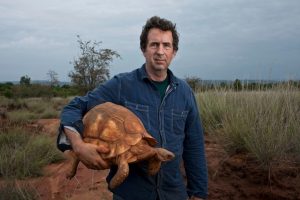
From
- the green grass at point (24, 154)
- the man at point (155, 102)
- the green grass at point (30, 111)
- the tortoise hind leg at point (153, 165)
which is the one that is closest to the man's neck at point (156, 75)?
the man at point (155, 102)

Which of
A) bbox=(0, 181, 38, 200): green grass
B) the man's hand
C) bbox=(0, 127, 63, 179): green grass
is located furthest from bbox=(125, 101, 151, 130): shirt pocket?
bbox=(0, 127, 63, 179): green grass

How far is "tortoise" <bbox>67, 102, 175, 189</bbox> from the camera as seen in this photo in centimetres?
289

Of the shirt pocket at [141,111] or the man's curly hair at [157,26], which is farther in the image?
the man's curly hair at [157,26]

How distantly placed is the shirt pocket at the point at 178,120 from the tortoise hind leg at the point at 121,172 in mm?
745

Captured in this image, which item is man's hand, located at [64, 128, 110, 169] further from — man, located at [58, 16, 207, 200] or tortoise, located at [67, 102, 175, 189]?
man, located at [58, 16, 207, 200]

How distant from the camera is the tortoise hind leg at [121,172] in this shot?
2.82m

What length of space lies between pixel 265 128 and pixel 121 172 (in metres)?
3.93

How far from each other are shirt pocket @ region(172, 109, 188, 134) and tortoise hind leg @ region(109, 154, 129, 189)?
74 centimetres

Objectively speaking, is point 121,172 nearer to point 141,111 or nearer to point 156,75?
point 141,111

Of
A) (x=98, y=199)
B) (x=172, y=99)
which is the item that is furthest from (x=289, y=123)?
(x=172, y=99)

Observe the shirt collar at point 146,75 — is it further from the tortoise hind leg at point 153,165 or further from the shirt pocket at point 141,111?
the tortoise hind leg at point 153,165

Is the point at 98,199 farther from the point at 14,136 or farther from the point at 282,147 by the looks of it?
the point at 14,136

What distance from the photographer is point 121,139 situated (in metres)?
2.94

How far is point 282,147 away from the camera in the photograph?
603 centimetres
